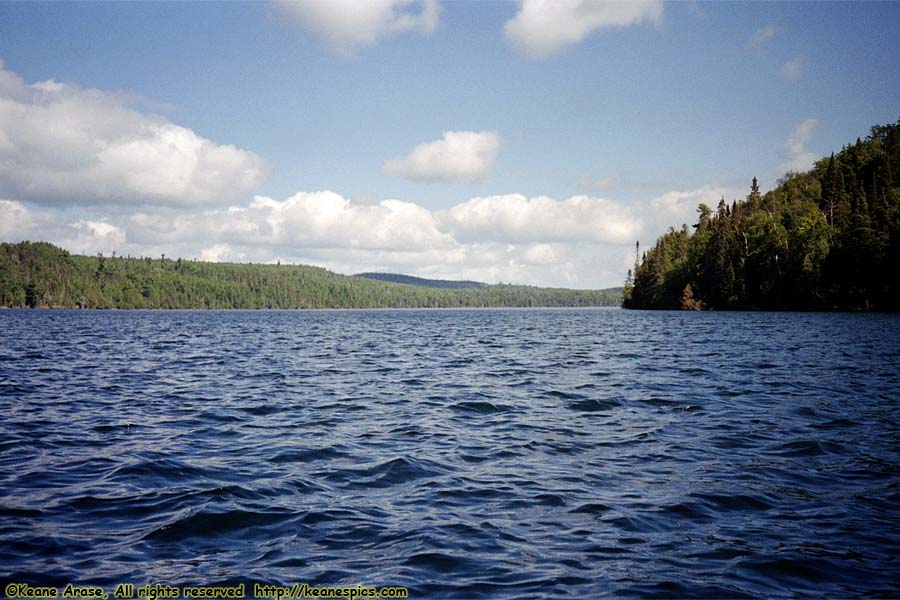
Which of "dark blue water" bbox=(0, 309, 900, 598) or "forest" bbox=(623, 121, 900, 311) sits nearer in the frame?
"dark blue water" bbox=(0, 309, 900, 598)

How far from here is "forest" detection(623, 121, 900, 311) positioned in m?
103

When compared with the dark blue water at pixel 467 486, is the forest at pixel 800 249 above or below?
above

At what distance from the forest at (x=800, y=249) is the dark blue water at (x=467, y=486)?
96181mm

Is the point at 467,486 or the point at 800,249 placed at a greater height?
the point at 800,249

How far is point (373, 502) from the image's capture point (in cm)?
1030

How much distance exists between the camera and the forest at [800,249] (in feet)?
338

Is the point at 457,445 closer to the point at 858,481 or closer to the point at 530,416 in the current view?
the point at 530,416

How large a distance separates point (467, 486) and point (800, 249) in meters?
126

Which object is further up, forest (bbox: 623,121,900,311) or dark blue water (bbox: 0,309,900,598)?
forest (bbox: 623,121,900,311)

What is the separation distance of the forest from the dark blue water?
96181 millimetres

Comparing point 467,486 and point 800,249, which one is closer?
point 467,486

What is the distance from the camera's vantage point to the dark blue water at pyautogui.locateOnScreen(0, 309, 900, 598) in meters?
7.63

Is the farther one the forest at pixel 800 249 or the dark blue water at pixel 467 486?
the forest at pixel 800 249

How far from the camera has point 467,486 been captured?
11156 millimetres
